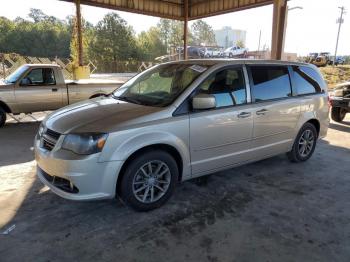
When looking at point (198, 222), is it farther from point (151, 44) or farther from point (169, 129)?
point (151, 44)

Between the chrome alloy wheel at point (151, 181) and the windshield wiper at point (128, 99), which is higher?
the windshield wiper at point (128, 99)

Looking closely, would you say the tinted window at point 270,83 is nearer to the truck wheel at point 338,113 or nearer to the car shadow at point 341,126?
the car shadow at point 341,126

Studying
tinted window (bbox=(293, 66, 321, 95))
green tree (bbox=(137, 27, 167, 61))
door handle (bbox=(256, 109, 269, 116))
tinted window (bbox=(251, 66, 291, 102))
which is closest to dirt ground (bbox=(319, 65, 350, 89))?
tinted window (bbox=(293, 66, 321, 95))

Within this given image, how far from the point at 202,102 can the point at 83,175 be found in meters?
1.55

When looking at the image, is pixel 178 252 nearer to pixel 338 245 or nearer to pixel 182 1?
pixel 338 245

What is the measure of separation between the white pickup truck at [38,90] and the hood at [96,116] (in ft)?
15.5

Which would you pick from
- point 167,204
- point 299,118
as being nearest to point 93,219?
point 167,204

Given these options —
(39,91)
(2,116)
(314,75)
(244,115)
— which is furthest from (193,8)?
(244,115)

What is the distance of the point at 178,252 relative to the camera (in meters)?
2.86

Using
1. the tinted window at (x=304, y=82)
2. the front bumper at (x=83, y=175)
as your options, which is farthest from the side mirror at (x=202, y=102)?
the tinted window at (x=304, y=82)

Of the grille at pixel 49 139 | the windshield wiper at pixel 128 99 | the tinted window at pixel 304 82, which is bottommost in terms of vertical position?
the grille at pixel 49 139

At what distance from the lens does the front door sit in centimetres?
380

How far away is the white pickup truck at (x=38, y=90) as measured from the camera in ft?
25.8

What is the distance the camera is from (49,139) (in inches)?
136
